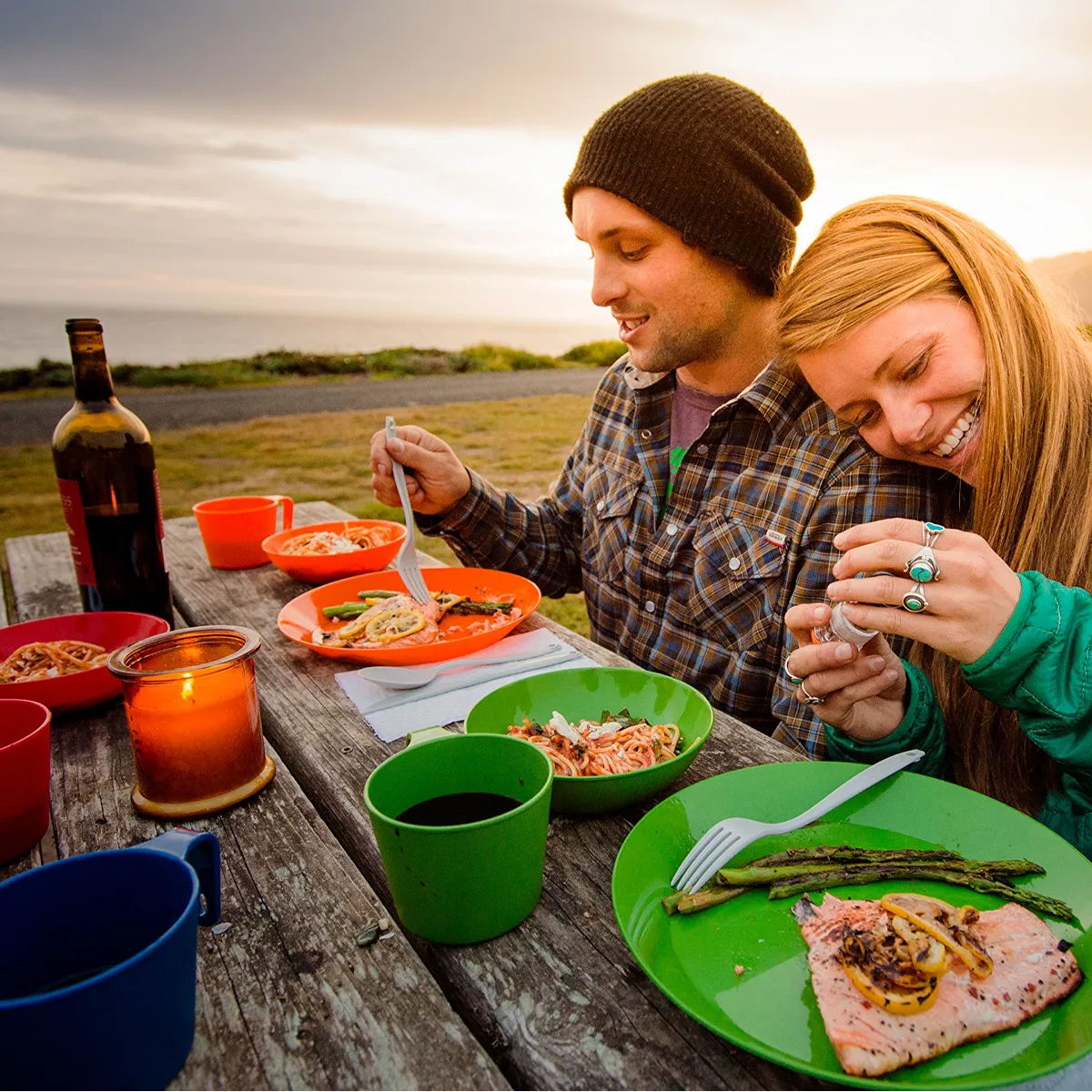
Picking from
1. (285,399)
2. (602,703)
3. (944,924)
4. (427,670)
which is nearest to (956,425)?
(602,703)

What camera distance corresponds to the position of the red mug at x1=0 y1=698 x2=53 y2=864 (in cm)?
127

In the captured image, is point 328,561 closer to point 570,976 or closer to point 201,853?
point 201,853

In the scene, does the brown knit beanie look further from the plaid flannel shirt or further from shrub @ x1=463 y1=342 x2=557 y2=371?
shrub @ x1=463 y1=342 x2=557 y2=371

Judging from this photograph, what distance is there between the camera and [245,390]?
19297mm

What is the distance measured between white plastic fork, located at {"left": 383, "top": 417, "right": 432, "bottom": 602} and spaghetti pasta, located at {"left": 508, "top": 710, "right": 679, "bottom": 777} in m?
0.90

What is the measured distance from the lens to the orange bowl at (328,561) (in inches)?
105

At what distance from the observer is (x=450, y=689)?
1.92m

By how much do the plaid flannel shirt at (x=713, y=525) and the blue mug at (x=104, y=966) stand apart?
163 cm

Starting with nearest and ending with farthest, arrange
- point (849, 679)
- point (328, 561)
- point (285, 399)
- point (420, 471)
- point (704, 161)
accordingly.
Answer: point (849, 679)
point (704, 161)
point (328, 561)
point (420, 471)
point (285, 399)

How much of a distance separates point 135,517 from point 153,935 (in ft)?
4.77

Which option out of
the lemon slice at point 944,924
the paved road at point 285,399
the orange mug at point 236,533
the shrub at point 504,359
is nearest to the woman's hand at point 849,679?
the lemon slice at point 944,924

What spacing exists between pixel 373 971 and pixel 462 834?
9.3 inches

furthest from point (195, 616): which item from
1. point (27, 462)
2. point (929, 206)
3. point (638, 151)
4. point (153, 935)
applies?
point (27, 462)

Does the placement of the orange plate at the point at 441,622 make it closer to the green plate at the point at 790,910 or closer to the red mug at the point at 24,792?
the red mug at the point at 24,792
